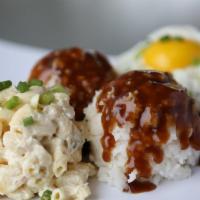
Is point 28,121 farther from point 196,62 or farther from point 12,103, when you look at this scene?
point 196,62

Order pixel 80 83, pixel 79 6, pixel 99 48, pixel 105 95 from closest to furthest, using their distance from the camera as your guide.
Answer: pixel 105 95 → pixel 80 83 → pixel 99 48 → pixel 79 6

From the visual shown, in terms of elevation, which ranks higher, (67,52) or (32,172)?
(67,52)

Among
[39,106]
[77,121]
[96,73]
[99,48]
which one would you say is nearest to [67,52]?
[96,73]

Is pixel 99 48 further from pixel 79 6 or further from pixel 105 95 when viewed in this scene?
pixel 105 95

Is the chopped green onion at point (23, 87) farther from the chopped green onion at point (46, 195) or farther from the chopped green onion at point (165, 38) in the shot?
the chopped green onion at point (165, 38)

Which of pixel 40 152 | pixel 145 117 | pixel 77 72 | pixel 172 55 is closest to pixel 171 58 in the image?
pixel 172 55

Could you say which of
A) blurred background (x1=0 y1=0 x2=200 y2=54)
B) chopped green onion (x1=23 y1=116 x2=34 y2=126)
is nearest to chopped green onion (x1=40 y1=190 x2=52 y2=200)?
chopped green onion (x1=23 y1=116 x2=34 y2=126)

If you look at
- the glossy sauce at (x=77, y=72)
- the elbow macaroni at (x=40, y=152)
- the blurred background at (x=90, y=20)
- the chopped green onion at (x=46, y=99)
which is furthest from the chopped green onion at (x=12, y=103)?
the blurred background at (x=90, y=20)
